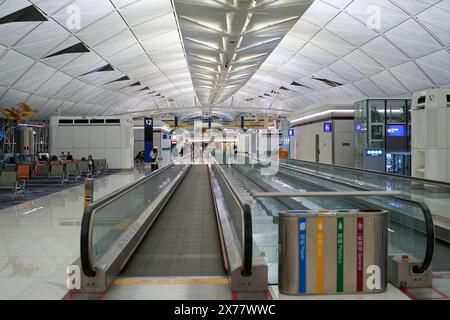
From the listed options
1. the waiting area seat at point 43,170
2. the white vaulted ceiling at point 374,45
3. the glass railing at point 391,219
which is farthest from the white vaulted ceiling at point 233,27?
the glass railing at point 391,219

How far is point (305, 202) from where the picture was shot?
6.95 m

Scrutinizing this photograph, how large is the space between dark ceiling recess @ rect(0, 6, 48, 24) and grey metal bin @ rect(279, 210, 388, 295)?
20.7 m

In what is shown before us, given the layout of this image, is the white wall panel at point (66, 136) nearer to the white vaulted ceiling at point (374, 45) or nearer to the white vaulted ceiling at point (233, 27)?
the white vaulted ceiling at point (233, 27)

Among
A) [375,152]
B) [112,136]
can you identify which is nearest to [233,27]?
[375,152]

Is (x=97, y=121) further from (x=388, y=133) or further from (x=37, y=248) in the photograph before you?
(x=37, y=248)

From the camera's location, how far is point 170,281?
21.4 feet

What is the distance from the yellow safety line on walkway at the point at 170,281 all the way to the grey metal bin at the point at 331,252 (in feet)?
3.27

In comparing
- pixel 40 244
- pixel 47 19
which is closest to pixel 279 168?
pixel 47 19

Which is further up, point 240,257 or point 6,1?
point 6,1

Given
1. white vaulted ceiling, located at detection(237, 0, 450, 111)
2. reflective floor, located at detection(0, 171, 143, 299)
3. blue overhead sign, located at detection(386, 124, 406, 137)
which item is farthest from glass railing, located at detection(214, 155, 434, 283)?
white vaulted ceiling, located at detection(237, 0, 450, 111)

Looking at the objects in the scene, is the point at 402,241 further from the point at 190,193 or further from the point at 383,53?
the point at 383,53

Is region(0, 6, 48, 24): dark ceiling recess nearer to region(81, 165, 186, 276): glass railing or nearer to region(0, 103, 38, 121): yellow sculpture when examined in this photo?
region(0, 103, 38, 121): yellow sculpture

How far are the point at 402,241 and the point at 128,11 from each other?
2339 cm

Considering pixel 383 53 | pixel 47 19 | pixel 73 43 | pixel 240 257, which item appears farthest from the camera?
pixel 383 53
